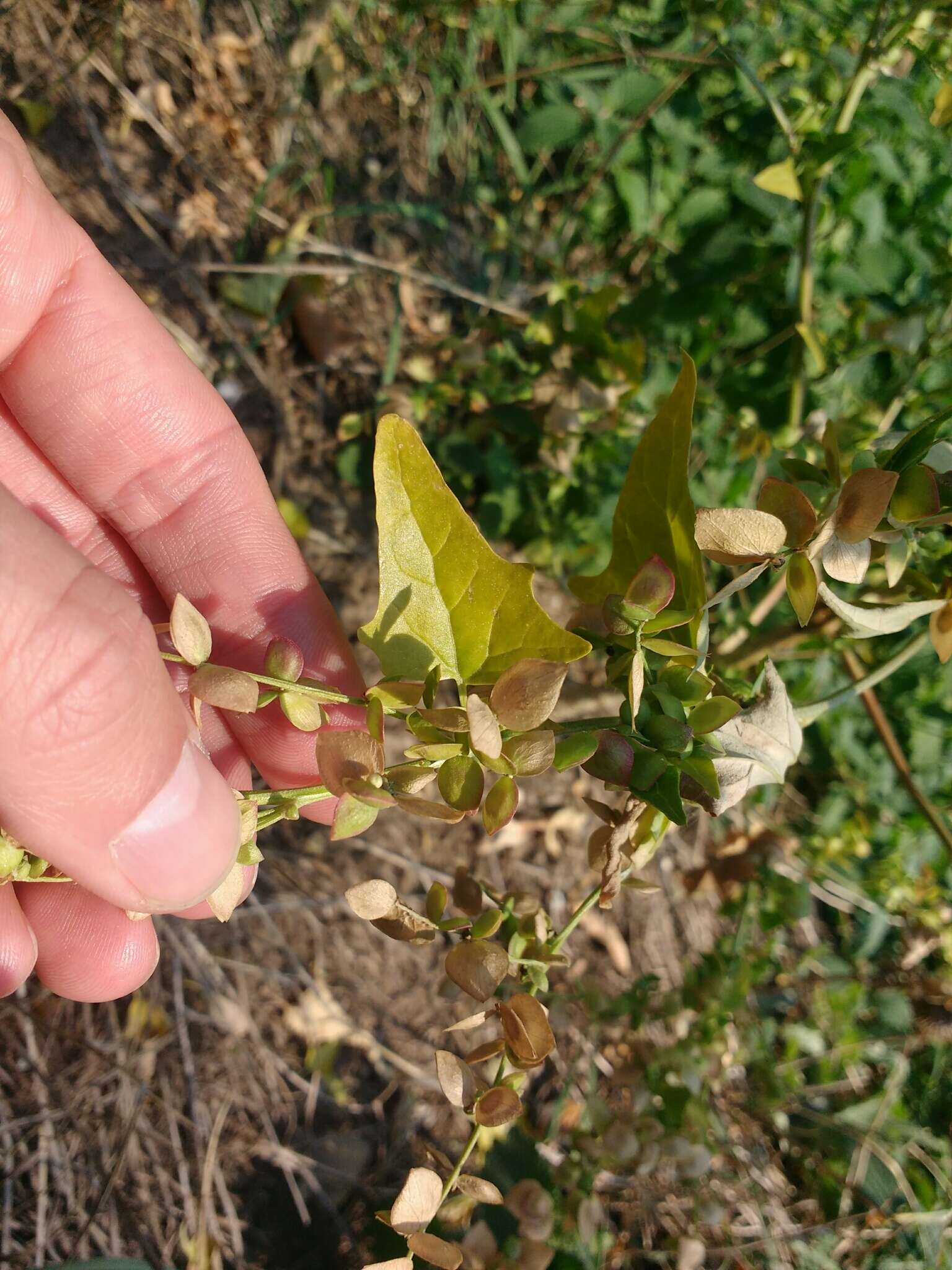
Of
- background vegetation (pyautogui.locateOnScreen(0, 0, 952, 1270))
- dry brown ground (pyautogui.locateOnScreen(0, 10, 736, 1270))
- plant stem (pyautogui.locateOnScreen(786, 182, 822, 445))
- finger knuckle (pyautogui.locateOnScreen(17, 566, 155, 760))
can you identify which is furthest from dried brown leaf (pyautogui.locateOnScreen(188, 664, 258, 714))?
dry brown ground (pyautogui.locateOnScreen(0, 10, 736, 1270))

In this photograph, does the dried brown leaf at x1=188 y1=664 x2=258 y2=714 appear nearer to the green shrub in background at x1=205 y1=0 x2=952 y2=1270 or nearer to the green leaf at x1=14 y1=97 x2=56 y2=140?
the green shrub in background at x1=205 y1=0 x2=952 y2=1270

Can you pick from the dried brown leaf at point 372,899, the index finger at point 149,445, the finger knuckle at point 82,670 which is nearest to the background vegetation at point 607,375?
the index finger at point 149,445

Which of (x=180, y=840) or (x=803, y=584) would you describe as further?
(x=180, y=840)

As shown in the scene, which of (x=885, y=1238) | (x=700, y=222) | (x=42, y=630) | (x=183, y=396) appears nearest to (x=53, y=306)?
(x=183, y=396)

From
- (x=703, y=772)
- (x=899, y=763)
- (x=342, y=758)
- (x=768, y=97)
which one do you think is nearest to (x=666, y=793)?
(x=703, y=772)

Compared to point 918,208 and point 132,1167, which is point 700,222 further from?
point 132,1167

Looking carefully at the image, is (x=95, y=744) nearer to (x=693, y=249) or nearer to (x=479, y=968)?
(x=479, y=968)
